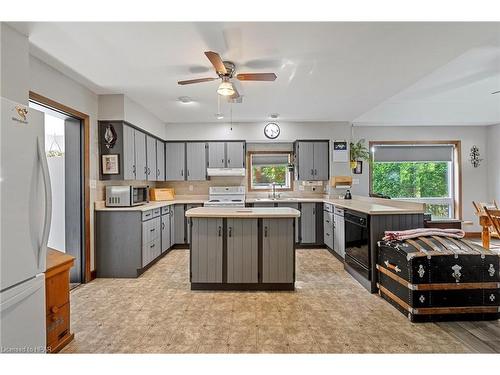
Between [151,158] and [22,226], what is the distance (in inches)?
145

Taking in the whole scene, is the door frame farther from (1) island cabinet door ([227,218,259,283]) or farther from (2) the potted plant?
(2) the potted plant

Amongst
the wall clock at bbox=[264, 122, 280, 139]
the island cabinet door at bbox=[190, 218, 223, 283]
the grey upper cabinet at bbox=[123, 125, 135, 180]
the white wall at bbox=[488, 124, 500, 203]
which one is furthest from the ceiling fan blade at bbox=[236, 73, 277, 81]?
the white wall at bbox=[488, 124, 500, 203]

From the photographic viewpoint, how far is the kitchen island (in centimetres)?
316

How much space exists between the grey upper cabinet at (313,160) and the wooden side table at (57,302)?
14.6 feet

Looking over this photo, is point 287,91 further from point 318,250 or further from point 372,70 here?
point 318,250

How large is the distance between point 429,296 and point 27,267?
10.1ft

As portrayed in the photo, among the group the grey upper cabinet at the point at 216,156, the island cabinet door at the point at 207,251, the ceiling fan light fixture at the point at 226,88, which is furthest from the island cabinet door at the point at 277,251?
the grey upper cabinet at the point at 216,156

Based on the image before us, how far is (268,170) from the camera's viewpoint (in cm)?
612

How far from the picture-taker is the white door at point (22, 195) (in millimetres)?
1324

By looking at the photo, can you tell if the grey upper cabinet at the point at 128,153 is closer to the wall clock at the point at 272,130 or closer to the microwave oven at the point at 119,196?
the microwave oven at the point at 119,196

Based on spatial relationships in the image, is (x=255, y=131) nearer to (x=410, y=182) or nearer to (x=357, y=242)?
(x=357, y=242)

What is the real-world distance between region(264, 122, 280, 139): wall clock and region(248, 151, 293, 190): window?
1.67ft

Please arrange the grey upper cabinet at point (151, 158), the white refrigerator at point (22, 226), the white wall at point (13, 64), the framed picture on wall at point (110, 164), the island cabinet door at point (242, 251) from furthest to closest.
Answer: the grey upper cabinet at point (151, 158)
the framed picture on wall at point (110, 164)
the island cabinet door at point (242, 251)
the white wall at point (13, 64)
the white refrigerator at point (22, 226)

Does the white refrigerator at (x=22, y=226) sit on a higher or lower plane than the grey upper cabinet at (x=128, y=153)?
lower
